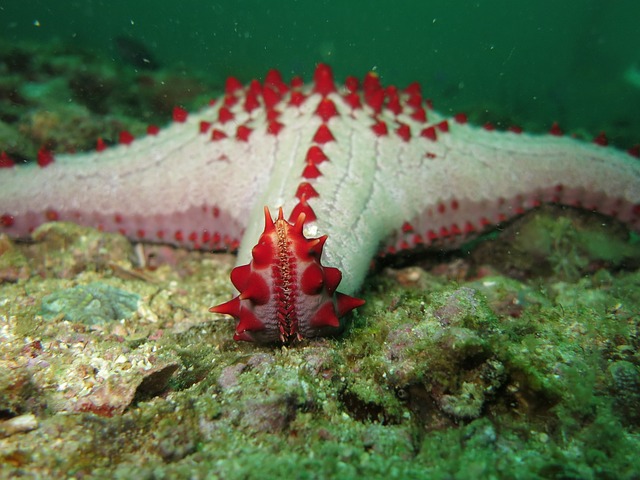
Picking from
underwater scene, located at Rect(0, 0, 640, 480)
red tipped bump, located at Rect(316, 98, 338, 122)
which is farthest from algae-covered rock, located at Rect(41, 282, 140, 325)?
red tipped bump, located at Rect(316, 98, 338, 122)

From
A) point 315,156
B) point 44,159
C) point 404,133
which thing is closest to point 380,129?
point 404,133

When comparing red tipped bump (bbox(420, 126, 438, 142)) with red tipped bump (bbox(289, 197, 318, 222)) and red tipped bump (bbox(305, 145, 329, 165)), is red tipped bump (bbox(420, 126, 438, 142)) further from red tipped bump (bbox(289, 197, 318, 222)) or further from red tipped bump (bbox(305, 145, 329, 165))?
red tipped bump (bbox(289, 197, 318, 222))

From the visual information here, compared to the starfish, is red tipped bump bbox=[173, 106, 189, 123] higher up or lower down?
higher up

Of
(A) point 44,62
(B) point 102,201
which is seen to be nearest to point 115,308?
(B) point 102,201

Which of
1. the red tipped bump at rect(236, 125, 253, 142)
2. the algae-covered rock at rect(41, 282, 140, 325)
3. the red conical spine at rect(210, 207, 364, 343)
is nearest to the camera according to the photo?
the red conical spine at rect(210, 207, 364, 343)

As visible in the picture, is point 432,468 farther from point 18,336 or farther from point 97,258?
point 97,258

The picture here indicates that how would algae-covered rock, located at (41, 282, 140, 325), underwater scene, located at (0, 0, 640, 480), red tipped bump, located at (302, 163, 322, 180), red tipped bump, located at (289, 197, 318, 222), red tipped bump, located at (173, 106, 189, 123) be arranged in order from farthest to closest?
red tipped bump, located at (173, 106, 189, 123), red tipped bump, located at (302, 163, 322, 180), red tipped bump, located at (289, 197, 318, 222), algae-covered rock, located at (41, 282, 140, 325), underwater scene, located at (0, 0, 640, 480)
